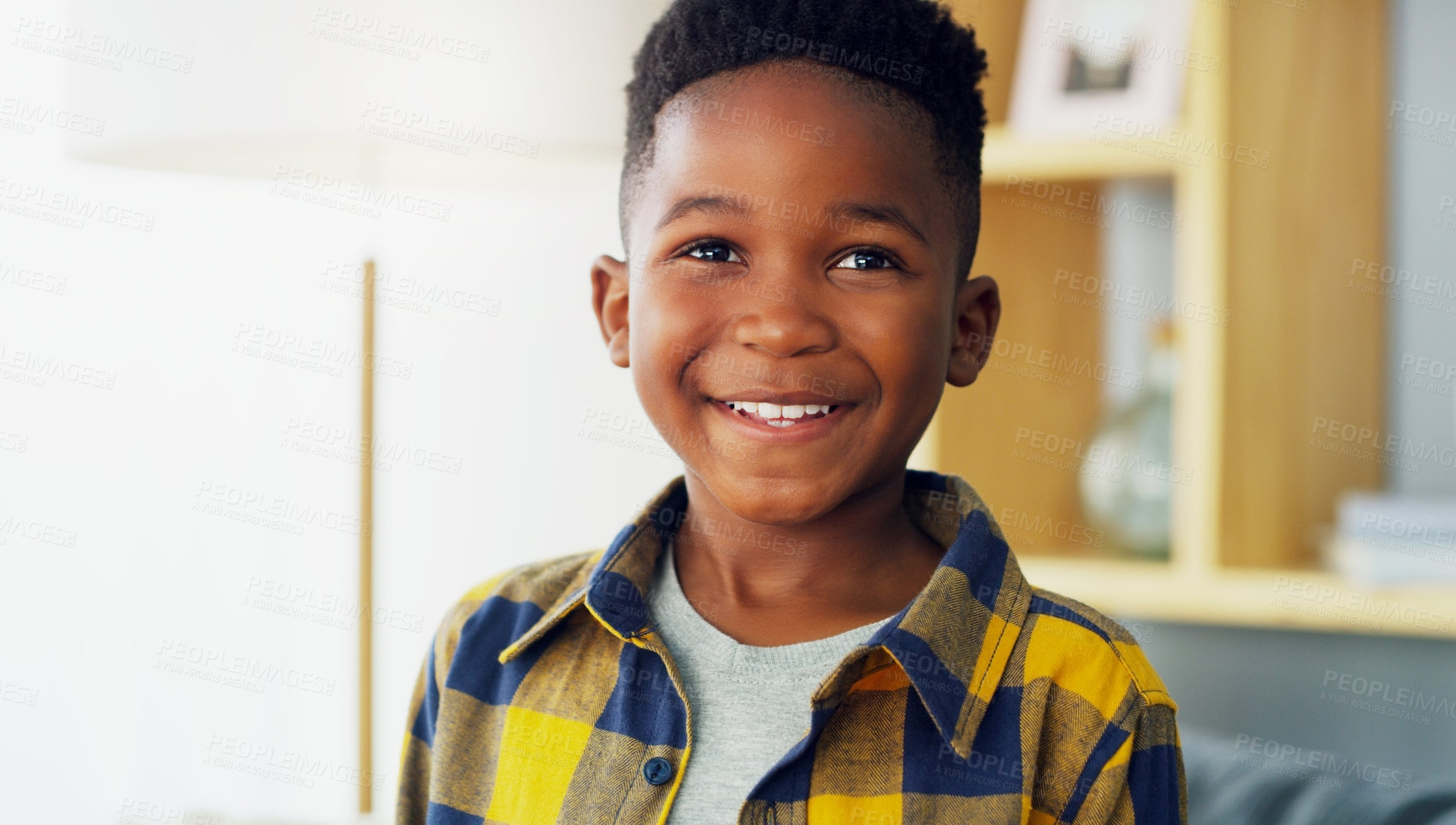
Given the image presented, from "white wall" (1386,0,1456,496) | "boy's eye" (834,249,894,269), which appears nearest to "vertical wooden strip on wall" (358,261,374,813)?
"boy's eye" (834,249,894,269)

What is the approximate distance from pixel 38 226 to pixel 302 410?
419mm

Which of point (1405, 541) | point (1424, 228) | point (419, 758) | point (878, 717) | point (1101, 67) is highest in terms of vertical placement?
point (1101, 67)

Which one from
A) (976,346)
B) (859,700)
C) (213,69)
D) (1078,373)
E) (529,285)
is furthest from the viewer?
(529,285)

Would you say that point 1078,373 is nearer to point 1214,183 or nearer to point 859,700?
point 1214,183

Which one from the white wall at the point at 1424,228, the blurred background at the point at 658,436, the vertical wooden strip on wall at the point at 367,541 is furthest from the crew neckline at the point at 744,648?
the white wall at the point at 1424,228

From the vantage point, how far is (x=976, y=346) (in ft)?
2.88

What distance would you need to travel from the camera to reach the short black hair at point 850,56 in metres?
0.78

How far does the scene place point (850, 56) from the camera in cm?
78

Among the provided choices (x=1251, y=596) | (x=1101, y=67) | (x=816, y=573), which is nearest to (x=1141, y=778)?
(x=816, y=573)

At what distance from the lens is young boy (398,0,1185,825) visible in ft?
2.35

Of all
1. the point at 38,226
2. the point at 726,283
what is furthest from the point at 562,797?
the point at 38,226

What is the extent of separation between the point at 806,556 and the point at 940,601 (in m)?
0.12

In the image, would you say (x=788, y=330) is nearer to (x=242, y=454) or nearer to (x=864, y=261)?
(x=864, y=261)

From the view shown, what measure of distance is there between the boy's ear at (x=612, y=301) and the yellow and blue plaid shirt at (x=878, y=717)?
0.44ft
